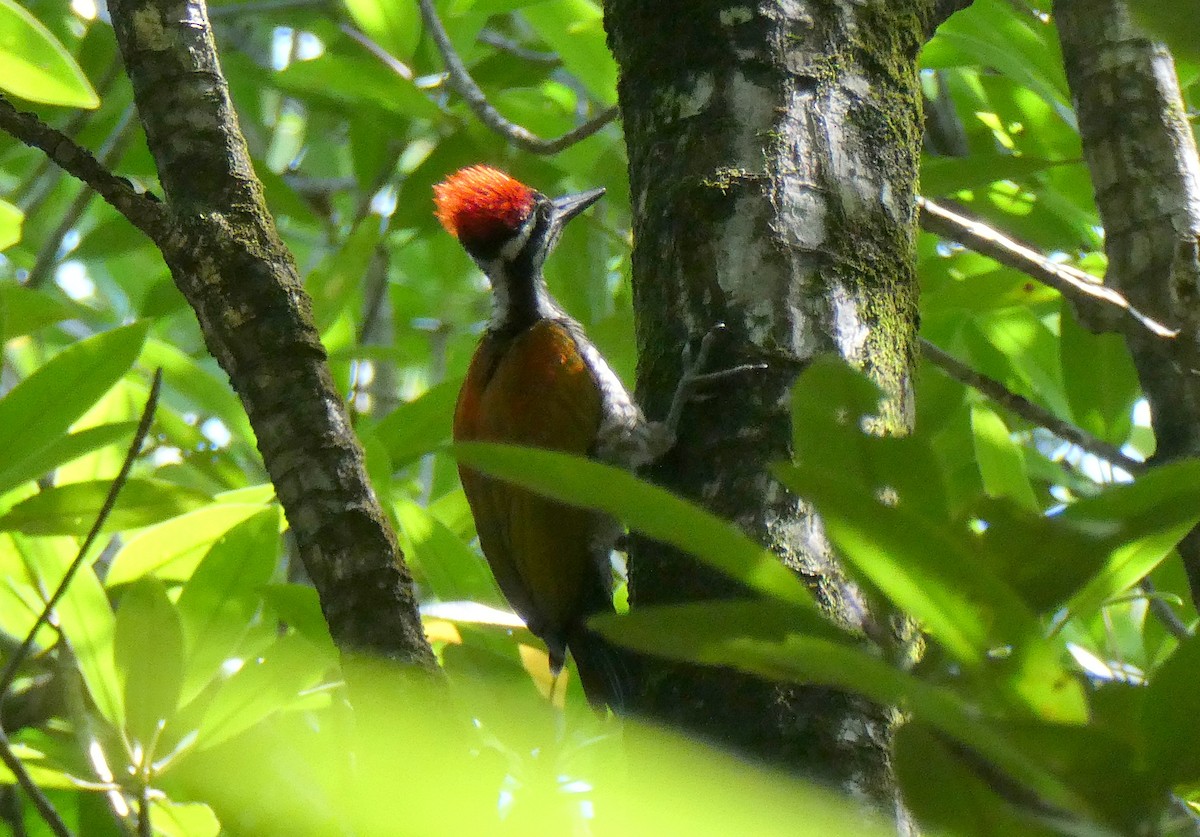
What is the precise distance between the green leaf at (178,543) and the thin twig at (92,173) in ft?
3.00

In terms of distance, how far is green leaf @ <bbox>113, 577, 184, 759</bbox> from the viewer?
A: 6.66 ft

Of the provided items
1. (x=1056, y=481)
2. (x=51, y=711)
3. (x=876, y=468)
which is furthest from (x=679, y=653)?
(x=51, y=711)

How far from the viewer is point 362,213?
390cm

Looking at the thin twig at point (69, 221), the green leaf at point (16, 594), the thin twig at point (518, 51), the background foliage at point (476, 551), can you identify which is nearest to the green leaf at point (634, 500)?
the background foliage at point (476, 551)

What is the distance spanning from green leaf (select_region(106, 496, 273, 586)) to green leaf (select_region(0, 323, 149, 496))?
1.15 feet

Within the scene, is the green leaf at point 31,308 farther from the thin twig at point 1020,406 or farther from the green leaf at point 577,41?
the thin twig at point 1020,406

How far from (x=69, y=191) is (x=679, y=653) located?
4771 millimetres

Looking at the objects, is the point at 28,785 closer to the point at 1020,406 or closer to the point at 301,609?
the point at 301,609

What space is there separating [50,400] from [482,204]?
4.26 ft

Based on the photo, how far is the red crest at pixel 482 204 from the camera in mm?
3039

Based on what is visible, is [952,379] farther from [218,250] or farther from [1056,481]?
[218,250]

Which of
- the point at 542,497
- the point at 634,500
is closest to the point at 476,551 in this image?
the point at 542,497

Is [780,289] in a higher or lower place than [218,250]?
lower

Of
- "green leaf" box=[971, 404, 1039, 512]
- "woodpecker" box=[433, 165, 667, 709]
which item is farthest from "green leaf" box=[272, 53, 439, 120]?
"green leaf" box=[971, 404, 1039, 512]
